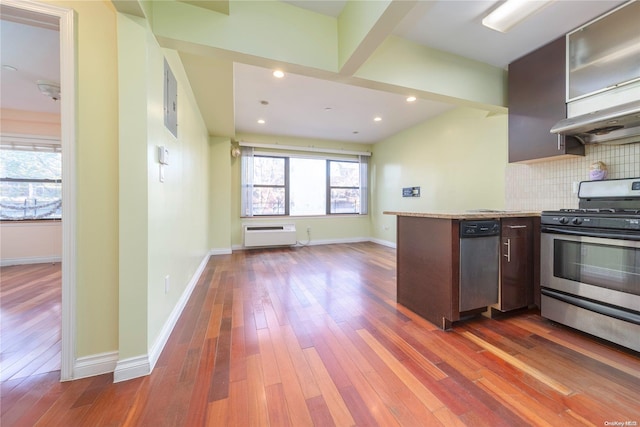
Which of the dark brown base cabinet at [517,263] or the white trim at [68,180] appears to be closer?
the white trim at [68,180]

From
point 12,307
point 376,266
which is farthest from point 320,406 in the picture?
point 12,307

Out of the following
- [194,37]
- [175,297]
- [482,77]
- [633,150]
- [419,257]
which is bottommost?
[175,297]

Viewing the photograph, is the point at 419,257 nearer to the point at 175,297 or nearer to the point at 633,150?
the point at 633,150

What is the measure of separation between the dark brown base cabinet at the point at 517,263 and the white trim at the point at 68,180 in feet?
10.1

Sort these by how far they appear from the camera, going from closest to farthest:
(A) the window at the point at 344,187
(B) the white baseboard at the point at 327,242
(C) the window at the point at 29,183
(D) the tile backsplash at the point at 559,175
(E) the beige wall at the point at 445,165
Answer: (D) the tile backsplash at the point at 559,175, (E) the beige wall at the point at 445,165, (C) the window at the point at 29,183, (B) the white baseboard at the point at 327,242, (A) the window at the point at 344,187

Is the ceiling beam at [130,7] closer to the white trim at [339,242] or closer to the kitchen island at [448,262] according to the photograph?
the kitchen island at [448,262]

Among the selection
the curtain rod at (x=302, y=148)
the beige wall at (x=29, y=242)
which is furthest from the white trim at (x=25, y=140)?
the curtain rod at (x=302, y=148)

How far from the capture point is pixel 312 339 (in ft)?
5.62

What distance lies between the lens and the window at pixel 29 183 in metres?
3.69

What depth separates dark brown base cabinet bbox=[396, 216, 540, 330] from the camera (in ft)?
5.93

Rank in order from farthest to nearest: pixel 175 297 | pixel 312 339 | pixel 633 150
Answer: pixel 175 297, pixel 633 150, pixel 312 339

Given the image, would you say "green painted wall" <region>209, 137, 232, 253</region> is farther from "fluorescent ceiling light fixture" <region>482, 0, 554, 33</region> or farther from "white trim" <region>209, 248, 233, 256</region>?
"fluorescent ceiling light fixture" <region>482, 0, 554, 33</region>

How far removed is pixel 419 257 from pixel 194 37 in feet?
8.13

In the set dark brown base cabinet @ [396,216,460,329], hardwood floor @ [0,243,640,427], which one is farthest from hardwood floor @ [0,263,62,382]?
dark brown base cabinet @ [396,216,460,329]
